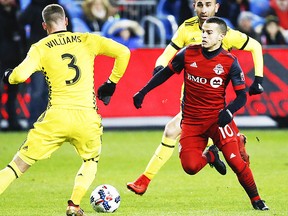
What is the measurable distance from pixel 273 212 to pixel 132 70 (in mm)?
8551

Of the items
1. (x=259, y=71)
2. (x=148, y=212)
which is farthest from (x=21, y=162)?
(x=259, y=71)

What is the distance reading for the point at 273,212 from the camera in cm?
1002

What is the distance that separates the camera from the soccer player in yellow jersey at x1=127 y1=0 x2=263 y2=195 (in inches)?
447

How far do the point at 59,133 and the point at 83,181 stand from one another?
0.51m

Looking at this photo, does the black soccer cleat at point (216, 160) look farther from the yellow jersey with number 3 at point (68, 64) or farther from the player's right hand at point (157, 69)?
the yellow jersey with number 3 at point (68, 64)

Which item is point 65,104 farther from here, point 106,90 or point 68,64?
point 106,90

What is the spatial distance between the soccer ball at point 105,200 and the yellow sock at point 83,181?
17.3 inches

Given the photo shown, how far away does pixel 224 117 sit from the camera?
9875 millimetres

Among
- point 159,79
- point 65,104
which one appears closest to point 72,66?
point 65,104

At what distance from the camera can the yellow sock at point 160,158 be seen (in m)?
11.5

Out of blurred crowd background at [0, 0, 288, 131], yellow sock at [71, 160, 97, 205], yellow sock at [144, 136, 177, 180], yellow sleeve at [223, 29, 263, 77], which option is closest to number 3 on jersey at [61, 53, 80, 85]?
yellow sock at [71, 160, 97, 205]

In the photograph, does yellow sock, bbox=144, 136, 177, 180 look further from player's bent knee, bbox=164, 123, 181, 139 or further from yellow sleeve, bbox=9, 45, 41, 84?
yellow sleeve, bbox=9, 45, 41, 84

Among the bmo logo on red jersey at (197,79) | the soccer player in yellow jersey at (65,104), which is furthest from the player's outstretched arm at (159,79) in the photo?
the soccer player in yellow jersey at (65,104)

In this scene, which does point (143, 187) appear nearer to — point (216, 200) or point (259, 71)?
point (216, 200)
